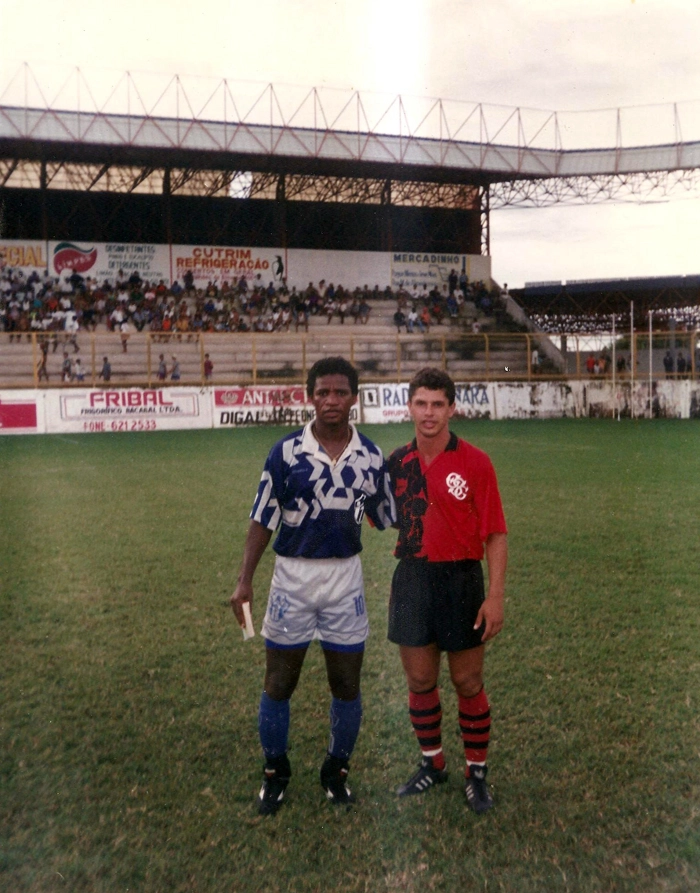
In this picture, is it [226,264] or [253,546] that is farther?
[226,264]

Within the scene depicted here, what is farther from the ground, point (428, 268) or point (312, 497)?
point (428, 268)

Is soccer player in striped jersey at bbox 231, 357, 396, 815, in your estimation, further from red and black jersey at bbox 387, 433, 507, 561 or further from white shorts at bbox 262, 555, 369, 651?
red and black jersey at bbox 387, 433, 507, 561

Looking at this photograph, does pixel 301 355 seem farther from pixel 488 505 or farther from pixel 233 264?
pixel 488 505

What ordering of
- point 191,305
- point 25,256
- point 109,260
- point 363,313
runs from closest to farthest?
point 25,256, point 191,305, point 363,313, point 109,260

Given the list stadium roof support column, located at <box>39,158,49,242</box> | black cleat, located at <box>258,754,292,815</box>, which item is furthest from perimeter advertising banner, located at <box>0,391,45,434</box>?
black cleat, located at <box>258,754,292,815</box>

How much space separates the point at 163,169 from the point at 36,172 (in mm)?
4966

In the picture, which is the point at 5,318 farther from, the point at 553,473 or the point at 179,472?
the point at 553,473

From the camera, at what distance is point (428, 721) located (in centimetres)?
371

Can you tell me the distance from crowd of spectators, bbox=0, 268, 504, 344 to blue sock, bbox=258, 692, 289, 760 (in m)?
26.5

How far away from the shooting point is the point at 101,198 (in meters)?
35.2

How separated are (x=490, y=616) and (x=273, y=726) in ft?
3.22

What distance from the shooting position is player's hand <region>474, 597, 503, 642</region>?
3455 millimetres

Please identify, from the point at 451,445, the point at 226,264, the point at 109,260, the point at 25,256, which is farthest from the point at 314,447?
the point at 226,264

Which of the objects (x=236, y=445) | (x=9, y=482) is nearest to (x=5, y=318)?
(x=236, y=445)
